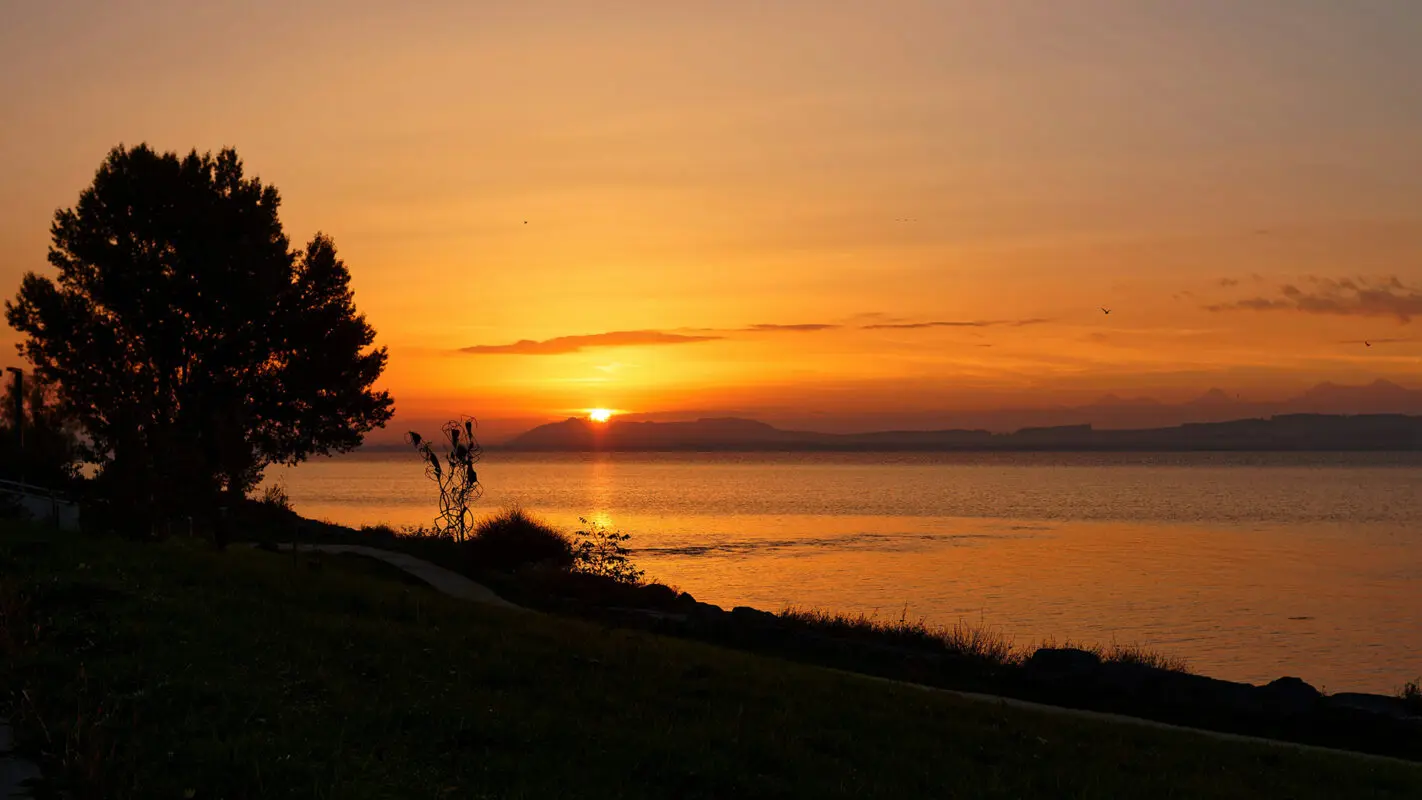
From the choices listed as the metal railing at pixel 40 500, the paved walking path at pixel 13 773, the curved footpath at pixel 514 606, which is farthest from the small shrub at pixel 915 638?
the metal railing at pixel 40 500

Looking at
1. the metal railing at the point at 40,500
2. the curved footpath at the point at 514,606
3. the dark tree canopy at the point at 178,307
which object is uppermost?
the dark tree canopy at the point at 178,307

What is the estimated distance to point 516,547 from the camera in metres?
35.3

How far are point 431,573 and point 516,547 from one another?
4.09 m

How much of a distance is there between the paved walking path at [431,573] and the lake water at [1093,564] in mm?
10924

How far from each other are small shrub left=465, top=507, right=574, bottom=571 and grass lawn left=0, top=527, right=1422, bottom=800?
16.0 metres

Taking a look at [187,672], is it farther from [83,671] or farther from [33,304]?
[33,304]

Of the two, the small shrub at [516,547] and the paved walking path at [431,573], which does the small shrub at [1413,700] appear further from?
the small shrub at [516,547]

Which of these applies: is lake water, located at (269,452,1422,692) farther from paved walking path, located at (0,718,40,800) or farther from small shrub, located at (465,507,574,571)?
paved walking path, located at (0,718,40,800)

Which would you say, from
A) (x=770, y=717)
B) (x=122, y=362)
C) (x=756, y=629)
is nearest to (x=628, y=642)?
(x=770, y=717)

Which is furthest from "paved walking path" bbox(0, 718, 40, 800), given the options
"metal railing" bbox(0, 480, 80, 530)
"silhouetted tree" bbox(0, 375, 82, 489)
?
"silhouetted tree" bbox(0, 375, 82, 489)

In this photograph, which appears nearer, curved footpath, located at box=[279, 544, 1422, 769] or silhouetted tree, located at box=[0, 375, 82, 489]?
curved footpath, located at box=[279, 544, 1422, 769]

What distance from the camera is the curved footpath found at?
1795 cm

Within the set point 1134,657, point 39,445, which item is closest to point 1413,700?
point 1134,657

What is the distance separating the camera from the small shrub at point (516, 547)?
34.9 m
